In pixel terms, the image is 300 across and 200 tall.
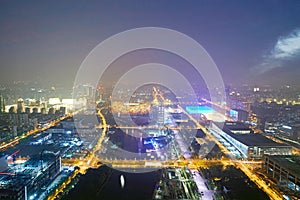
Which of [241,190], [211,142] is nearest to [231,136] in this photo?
[211,142]

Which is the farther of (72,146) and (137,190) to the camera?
(72,146)

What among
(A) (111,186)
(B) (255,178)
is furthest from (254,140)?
(A) (111,186)

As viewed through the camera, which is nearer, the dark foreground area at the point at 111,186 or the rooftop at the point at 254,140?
the dark foreground area at the point at 111,186

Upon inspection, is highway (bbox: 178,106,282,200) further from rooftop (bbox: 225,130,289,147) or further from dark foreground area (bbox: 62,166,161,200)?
dark foreground area (bbox: 62,166,161,200)

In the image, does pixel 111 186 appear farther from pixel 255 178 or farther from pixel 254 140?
pixel 254 140

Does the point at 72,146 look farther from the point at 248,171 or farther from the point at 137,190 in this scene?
the point at 248,171

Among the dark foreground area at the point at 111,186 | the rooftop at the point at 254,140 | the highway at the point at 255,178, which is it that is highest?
→ the rooftop at the point at 254,140

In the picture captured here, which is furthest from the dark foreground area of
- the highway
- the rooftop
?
the rooftop

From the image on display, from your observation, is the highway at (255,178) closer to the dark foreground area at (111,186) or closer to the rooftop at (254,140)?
the rooftop at (254,140)

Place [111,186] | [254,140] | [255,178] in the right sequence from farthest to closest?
1. [254,140]
2. [255,178]
3. [111,186]

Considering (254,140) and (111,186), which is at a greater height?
(254,140)

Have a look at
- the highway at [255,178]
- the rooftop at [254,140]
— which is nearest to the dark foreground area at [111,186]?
the highway at [255,178]
